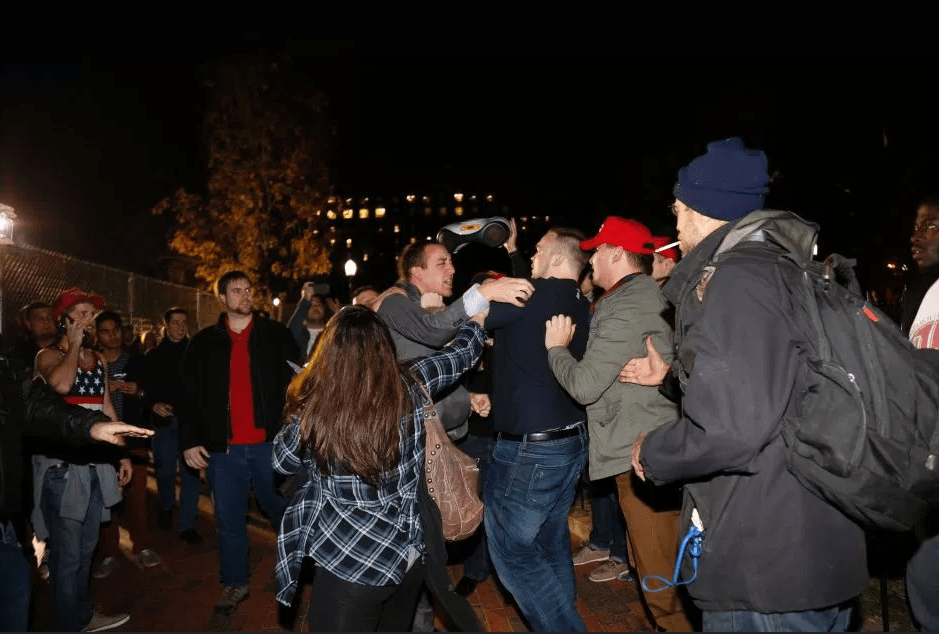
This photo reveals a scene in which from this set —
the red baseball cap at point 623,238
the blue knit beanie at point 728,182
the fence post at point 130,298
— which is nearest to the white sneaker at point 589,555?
the red baseball cap at point 623,238

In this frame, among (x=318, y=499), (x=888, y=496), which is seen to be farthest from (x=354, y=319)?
(x=888, y=496)

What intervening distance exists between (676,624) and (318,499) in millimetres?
2310

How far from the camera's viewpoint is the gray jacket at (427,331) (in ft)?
13.6

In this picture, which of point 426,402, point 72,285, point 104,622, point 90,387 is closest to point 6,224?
point 90,387

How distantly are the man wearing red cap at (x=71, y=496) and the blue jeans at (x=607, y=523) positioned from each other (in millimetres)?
3768

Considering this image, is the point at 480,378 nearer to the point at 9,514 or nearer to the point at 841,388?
the point at 9,514

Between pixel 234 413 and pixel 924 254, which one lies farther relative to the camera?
pixel 234 413

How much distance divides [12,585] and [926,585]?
404 cm

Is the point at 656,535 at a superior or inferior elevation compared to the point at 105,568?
superior

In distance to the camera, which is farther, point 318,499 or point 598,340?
point 598,340

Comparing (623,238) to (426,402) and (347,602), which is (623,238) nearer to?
(426,402)

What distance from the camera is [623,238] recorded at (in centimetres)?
437

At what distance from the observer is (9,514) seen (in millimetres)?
3188

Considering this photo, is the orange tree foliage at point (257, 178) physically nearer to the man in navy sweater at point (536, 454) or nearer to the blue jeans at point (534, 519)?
the man in navy sweater at point (536, 454)
